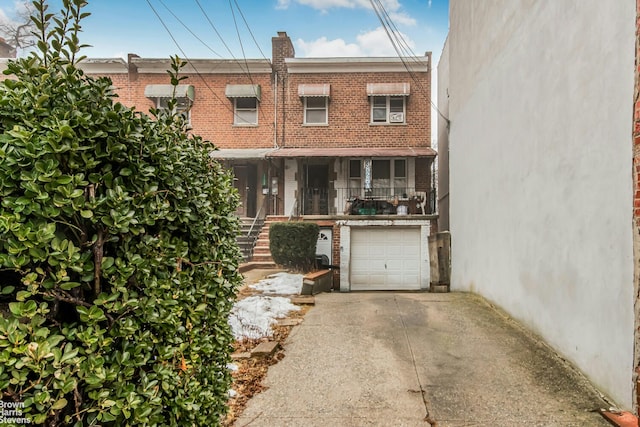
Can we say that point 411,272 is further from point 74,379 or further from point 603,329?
point 74,379

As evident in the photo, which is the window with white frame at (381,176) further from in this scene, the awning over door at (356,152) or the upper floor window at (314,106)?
the upper floor window at (314,106)

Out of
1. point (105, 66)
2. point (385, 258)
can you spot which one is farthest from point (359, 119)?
point (105, 66)

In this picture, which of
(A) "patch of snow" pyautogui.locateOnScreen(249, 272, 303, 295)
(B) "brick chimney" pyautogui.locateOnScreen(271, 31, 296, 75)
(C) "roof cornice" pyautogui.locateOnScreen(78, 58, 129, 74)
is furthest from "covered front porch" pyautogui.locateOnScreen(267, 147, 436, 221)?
(C) "roof cornice" pyautogui.locateOnScreen(78, 58, 129, 74)

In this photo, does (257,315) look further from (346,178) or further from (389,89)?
(389,89)

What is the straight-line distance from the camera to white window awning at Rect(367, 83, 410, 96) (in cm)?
1345

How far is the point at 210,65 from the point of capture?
45.9ft

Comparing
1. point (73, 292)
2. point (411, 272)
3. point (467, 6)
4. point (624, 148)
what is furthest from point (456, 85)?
point (73, 292)

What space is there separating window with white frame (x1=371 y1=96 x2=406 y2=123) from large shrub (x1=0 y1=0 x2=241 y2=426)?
12.8 meters

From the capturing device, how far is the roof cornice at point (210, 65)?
13844 millimetres

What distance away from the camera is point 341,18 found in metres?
11.4

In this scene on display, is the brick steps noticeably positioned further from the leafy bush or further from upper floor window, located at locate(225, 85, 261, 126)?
upper floor window, located at locate(225, 85, 261, 126)

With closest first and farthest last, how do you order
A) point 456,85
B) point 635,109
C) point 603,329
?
point 635,109 → point 603,329 → point 456,85

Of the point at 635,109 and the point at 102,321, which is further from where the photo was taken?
the point at 635,109

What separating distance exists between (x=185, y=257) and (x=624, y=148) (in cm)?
367
